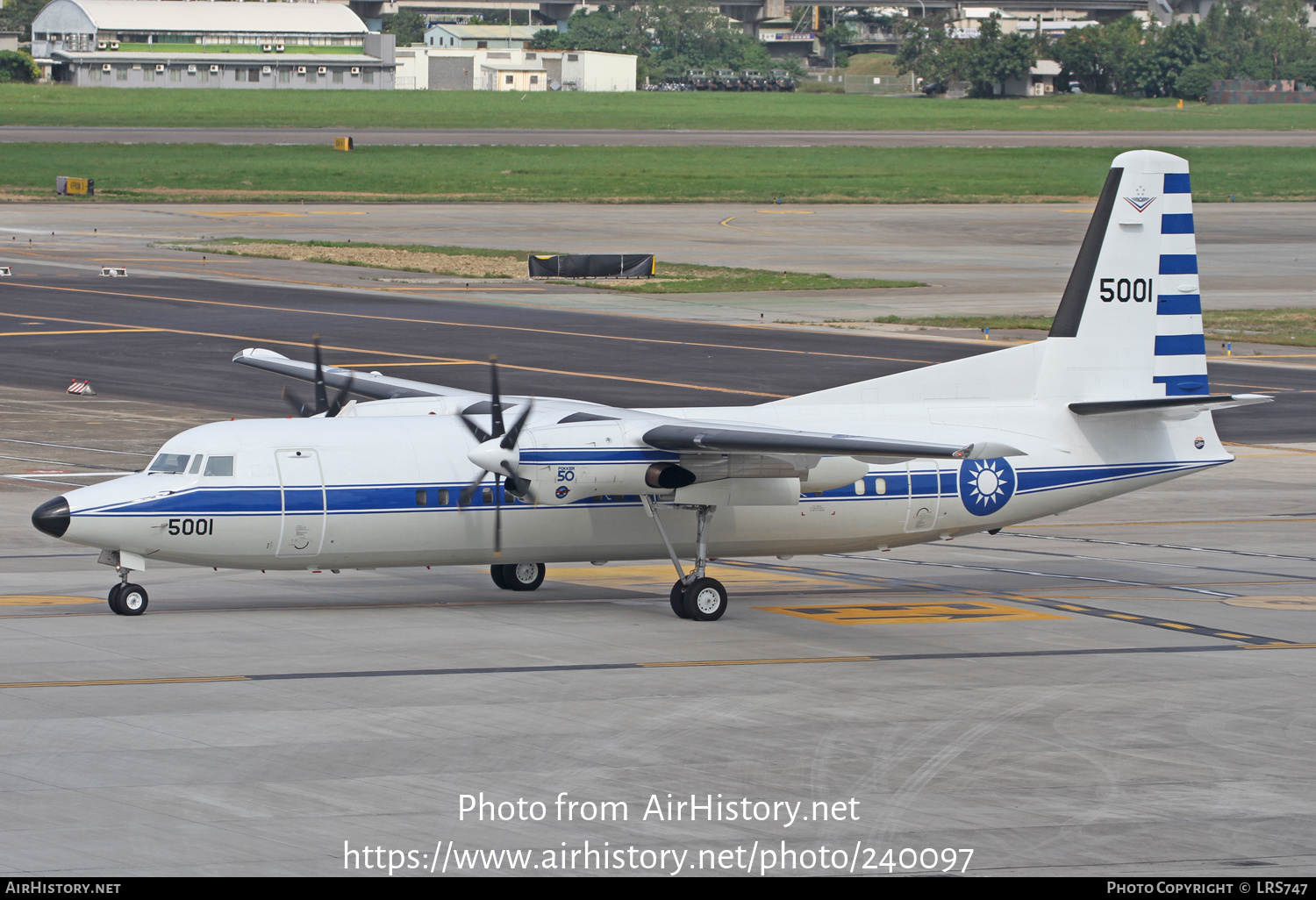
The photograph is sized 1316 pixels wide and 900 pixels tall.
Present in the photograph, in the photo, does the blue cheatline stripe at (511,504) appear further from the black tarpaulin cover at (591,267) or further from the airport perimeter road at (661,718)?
the black tarpaulin cover at (591,267)

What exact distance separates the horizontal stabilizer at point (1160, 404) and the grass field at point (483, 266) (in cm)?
4368

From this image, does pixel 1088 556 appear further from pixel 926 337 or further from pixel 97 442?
pixel 926 337

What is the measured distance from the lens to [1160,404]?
27047mm

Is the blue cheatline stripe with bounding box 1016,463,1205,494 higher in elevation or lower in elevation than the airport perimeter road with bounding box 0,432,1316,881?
higher

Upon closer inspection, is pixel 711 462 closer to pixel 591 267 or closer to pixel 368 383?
pixel 368 383

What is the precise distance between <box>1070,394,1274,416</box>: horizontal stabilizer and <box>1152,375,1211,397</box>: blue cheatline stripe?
2.53 ft

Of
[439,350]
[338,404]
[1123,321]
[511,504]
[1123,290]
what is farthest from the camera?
[439,350]

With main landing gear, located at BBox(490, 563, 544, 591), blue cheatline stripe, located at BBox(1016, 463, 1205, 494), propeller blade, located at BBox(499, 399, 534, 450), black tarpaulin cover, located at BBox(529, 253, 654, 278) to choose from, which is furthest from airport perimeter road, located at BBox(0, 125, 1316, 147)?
propeller blade, located at BBox(499, 399, 534, 450)

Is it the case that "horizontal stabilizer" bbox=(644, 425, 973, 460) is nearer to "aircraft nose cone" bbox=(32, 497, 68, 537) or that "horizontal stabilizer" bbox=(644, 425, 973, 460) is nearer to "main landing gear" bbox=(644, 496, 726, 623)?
"main landing gear" bbox=(644, 496, 726, 623)

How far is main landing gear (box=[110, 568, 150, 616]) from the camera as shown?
2406 cm

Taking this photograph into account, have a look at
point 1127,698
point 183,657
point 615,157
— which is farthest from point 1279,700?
point 615,157

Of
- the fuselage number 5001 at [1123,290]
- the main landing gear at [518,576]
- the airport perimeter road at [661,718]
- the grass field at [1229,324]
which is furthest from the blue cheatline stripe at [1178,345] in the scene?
the grass field at [1229,324]

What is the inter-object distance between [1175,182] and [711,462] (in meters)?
10.2

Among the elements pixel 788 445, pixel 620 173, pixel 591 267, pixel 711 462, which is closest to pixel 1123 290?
pixel 711 462
